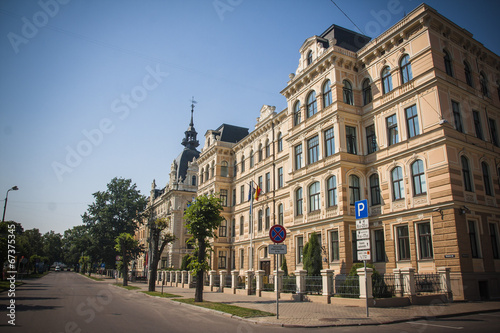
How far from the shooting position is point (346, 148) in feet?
81.3

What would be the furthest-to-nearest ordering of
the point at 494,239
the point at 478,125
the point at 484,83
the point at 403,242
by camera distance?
the point at 484,83, the point at 478,125, the point at 403,242, the point at 494,239

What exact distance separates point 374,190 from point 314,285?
8.19 meters

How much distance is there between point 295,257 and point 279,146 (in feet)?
42.5

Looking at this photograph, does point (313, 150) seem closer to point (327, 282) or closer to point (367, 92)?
point (367, 92)

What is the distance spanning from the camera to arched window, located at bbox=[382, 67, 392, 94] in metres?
23.9

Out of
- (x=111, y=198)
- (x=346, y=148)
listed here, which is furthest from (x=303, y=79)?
(x=111, y=198)

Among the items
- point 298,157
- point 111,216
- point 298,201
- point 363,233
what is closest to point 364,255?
point 363,233

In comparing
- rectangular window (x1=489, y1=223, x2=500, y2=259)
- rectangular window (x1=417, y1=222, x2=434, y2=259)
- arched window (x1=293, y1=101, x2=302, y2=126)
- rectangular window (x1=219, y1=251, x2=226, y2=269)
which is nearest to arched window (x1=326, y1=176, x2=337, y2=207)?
rectangular window (x1=417, y1=222, x2=434, y2=259)

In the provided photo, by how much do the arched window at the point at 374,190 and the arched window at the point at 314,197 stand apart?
13.5 ft

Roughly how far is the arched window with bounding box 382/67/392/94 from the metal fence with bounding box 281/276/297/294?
47.7 feet

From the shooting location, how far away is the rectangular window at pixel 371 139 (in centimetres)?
2481

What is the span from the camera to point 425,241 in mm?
19891

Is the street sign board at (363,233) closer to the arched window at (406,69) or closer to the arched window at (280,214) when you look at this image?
the arched window at (406,69)

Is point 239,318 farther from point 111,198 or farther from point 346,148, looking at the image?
point 111,198
